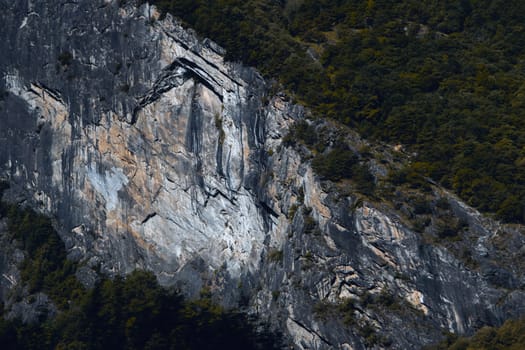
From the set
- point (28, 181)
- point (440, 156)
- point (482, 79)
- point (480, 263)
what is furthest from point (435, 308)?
point (28, 181)

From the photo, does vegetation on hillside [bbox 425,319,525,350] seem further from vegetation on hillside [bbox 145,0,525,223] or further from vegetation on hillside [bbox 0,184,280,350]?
vegetation on hillside [bbox 0,184,280,350]

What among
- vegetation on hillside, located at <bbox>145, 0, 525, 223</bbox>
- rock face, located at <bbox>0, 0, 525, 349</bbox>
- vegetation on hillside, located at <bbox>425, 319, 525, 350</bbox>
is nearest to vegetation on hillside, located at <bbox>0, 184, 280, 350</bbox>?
rock face, located at <bbox>0, 0, 525, 349</bbox>

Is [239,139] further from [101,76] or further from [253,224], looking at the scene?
[101,76]

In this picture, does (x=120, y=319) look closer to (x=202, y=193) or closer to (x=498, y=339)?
(x=202, y=193)

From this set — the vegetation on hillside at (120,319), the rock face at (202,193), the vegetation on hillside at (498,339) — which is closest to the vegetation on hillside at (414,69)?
the rock face at (202,193)

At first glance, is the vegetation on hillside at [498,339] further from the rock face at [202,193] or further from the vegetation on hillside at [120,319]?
the vegetation on hillside at [120,319]

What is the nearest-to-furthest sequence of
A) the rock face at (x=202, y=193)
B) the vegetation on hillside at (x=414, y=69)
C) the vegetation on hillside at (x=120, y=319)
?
the rock face at (x=202, y=193), the vegetation on hillside at (x=414, y=69), the vegetation on hillside at (x=120, y=319)

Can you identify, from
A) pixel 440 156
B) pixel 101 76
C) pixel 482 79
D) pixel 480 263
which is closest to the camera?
pixel 480 263
